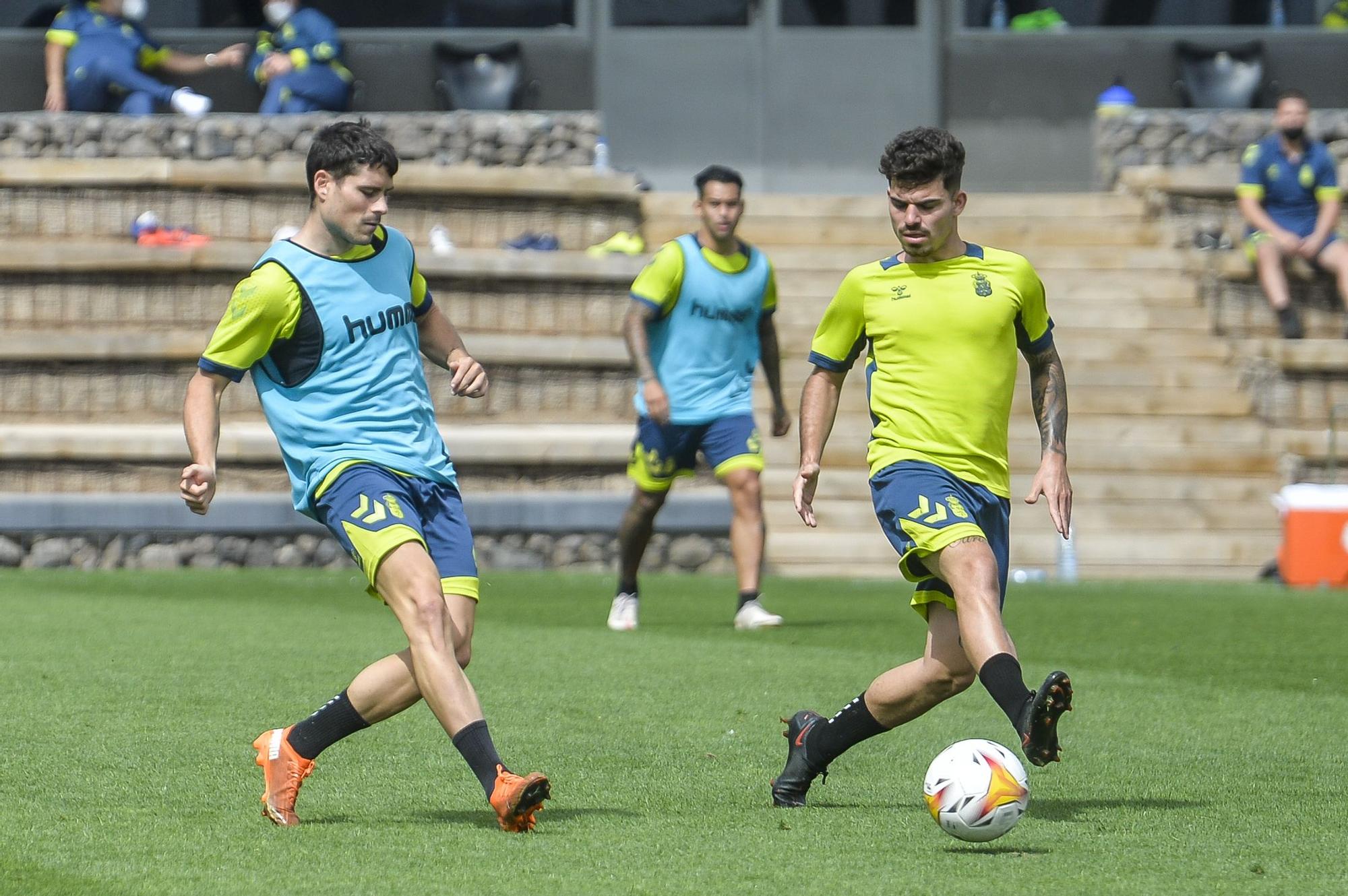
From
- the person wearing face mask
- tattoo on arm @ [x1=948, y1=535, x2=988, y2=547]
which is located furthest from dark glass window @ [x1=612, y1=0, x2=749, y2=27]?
tattoo on arm @ [x1=948, y1=535, x2=988, y2=547]

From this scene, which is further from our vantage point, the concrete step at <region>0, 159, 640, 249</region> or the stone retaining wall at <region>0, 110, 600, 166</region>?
the stone retaining wall at <region>0, 110, 600, 166</region>

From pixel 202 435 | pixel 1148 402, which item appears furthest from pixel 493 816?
pixel 1148 402

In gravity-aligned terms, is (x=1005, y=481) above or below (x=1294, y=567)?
above

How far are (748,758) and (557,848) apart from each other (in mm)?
1712

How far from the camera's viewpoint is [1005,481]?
6172mm

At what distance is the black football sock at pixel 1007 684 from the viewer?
541 centimetres

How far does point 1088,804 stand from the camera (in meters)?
6.14

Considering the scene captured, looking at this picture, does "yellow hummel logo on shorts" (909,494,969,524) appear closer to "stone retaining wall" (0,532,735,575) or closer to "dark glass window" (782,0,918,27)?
"stone retaining wall" (0,532,735,575)

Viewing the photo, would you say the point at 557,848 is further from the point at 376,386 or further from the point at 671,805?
the point at 376,386

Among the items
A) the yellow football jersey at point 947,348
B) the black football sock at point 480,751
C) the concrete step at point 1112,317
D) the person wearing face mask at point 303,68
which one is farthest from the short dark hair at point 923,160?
the person wearing face mask at point 303,68

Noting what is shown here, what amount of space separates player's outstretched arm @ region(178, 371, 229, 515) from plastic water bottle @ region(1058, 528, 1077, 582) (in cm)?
1022

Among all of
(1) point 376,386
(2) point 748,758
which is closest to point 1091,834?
(2) point 748,758

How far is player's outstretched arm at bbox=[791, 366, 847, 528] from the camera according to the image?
6.14m

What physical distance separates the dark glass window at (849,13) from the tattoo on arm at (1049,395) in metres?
15.8
